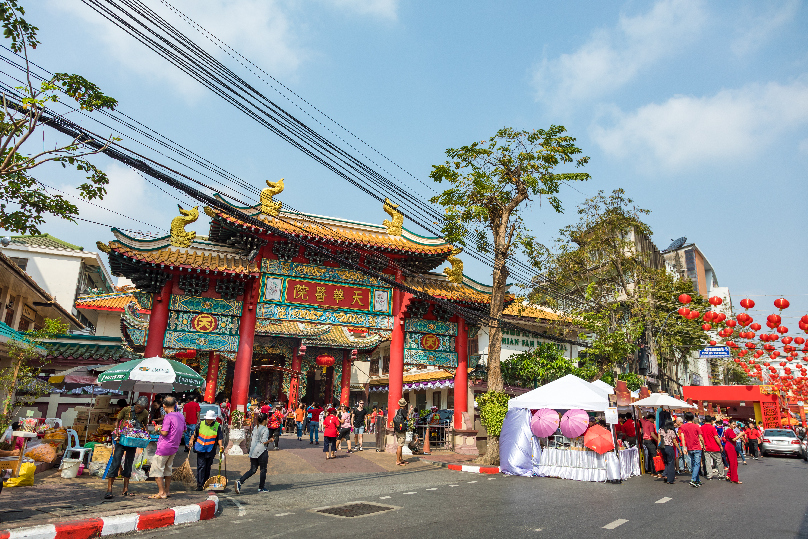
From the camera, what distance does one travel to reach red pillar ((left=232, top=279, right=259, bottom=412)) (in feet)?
54.6

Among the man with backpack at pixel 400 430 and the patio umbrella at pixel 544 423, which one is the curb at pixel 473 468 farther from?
the patio umbrella at pixel 544 423

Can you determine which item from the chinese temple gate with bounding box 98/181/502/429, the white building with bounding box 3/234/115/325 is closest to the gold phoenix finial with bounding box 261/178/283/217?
the chinese temple gate with bounding box 98/181/502/429

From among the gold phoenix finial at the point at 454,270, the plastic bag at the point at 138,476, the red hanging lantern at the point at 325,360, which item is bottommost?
the plastic bag at the point at 138,476

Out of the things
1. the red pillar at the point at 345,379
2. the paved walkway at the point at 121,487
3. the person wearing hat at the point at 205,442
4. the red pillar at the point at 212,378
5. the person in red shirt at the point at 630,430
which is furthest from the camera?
the red pillar at the point at 345,379

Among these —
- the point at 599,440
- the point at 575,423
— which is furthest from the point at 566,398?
the point at 599,440

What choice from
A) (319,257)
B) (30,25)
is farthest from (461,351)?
(30,25)

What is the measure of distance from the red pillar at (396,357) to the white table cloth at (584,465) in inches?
229

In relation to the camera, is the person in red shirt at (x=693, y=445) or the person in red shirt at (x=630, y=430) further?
the person in red shirt at (x=630, y=430)

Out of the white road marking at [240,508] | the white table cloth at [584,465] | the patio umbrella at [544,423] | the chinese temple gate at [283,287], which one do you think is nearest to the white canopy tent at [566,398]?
the patio umbrella at [544,423]

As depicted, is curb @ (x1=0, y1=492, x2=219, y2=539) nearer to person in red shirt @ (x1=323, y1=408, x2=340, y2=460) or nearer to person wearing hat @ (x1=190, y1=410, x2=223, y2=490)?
person wearing hat @ (x1=190, y1=410, x2=223, y2=490)

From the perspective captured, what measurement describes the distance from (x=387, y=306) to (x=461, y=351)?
3.39 m

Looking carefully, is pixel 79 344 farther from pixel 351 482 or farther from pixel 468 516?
pixel 468 516

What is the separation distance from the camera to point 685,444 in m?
13.2

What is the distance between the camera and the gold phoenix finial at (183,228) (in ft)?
55.9
